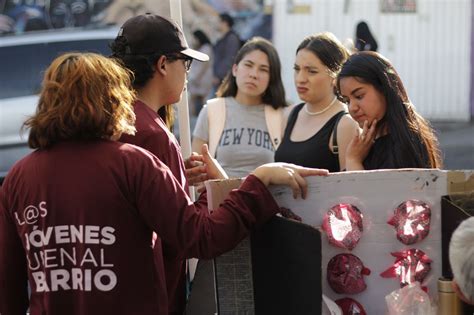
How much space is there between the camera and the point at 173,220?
2.50 m

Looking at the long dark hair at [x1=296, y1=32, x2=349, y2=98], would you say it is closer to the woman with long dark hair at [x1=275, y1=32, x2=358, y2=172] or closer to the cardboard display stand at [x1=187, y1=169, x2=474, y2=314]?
the woman with long dark hair at [x1=275, y1=32, x2=358, y2=172]

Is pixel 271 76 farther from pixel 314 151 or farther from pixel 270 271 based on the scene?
pixel 270 271

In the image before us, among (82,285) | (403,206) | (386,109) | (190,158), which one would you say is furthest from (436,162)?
(82,285)

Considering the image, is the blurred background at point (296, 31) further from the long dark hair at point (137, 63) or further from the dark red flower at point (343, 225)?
the dark red flower at point (343, 225)

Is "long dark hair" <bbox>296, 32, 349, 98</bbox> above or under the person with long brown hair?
above

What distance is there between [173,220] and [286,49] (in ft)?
23.3

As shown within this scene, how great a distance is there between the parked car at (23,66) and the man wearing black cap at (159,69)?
18.4ft

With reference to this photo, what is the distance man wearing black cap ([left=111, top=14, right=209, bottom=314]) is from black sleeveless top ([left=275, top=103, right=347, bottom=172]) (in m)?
1.05

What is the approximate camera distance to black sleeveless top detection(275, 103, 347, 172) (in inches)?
152

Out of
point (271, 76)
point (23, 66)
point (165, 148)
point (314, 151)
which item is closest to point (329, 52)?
point (314, 151)

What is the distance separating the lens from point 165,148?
274 centimetres

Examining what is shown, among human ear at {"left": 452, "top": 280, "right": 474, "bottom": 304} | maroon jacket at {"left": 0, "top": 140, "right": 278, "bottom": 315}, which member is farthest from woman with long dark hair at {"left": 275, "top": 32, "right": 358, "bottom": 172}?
human ear at {"left": 452, "top": 280, "right": 474, "bottom": 304}

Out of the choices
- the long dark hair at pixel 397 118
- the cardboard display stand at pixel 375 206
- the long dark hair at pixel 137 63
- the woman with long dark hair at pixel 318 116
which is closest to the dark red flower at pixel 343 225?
the cardboard display stand at pixel 375 206

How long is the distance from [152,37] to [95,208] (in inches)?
24.8
